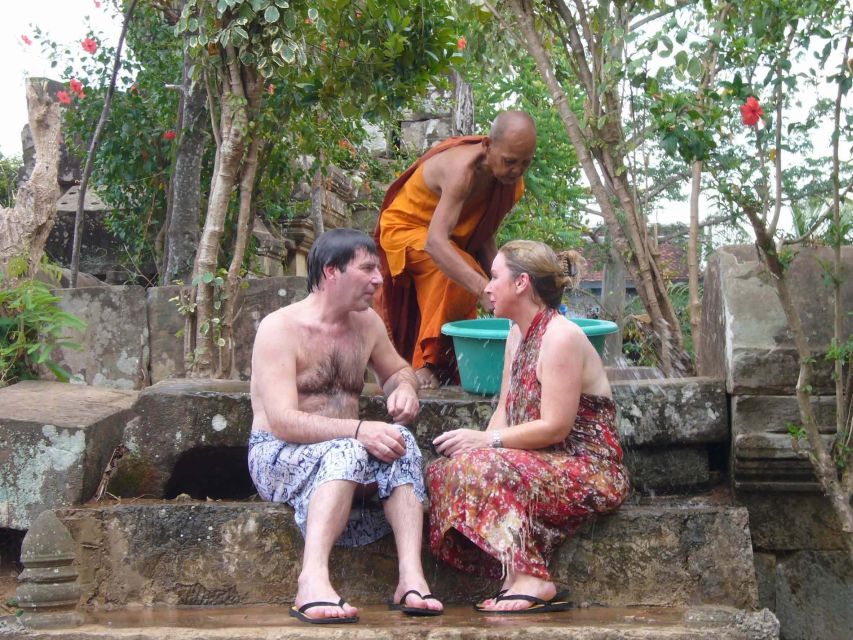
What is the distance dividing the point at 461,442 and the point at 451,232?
1.68 m

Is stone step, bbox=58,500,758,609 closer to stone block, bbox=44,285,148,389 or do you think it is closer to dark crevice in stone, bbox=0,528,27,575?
dark crevice in stone, bbox=0,528,27,575

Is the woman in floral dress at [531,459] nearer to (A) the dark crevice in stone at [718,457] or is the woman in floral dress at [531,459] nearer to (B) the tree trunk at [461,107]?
(A) the dark crevice in stone at [718,457]

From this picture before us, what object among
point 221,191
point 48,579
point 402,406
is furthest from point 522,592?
point 221,191

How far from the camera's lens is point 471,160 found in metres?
4.60

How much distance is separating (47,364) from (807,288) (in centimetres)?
321

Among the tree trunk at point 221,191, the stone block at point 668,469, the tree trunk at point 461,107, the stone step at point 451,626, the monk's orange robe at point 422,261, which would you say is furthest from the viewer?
the tree trunk at point 461,107

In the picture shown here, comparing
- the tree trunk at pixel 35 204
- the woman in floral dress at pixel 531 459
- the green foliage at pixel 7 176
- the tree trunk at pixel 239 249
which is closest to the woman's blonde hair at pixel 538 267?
the woman in floral dress at pixel 531 459

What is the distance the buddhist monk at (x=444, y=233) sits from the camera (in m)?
4.47

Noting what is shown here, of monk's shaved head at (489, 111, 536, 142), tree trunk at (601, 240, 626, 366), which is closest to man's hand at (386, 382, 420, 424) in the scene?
monk's shaved head at (489, 111, 536, 142)

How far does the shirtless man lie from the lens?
293 cm

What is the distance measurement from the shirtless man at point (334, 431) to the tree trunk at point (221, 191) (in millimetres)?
1708

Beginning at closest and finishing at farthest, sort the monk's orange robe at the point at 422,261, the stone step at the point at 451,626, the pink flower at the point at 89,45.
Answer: the stone step at the point at 451,626 < the monk's orange robe at the point at 422,261 < the pink flower at the point at 89,45

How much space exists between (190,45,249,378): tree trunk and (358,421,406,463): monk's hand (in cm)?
219

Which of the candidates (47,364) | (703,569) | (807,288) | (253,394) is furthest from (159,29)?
(703,569)
